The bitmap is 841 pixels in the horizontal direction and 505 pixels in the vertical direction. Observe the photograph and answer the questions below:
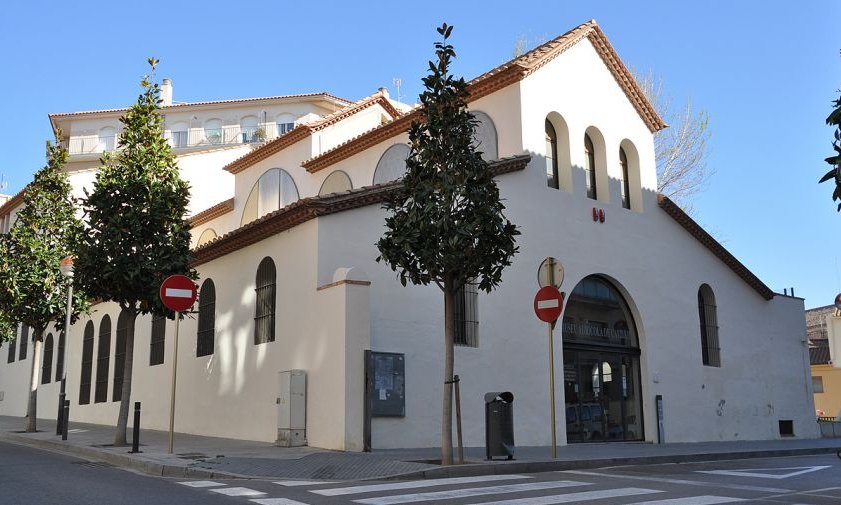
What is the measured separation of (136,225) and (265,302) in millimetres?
3125

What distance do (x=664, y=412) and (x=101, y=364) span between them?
17174 millimetres

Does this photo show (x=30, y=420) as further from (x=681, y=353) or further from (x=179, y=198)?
(x=681, y=353)

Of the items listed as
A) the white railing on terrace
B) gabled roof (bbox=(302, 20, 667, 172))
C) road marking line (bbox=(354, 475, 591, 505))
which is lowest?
road marking line (bbox=(354, 475, 591, 505))

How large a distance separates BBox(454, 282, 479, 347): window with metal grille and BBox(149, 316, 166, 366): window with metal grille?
8.88 metres

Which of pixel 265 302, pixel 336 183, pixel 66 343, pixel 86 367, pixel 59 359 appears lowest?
pixel 86 367

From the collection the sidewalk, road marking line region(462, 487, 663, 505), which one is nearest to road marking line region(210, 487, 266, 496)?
the sidewalk

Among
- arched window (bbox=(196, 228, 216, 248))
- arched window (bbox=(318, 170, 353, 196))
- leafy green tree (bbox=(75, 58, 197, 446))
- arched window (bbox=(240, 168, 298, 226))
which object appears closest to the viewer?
leafy green tree (bbox=(75, 58, 197, 446))

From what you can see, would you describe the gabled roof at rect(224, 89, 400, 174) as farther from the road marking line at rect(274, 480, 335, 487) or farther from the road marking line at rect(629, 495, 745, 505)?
the road marking line at rect(629, 495, 745, 505)

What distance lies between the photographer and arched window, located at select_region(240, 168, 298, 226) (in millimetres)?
25234

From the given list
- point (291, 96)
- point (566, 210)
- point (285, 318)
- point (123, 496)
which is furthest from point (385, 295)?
point (291, 96)

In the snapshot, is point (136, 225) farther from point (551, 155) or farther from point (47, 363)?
point (47, 363)

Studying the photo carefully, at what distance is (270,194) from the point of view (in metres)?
25.8

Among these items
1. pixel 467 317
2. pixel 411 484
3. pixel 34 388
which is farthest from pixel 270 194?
pixel 411 484

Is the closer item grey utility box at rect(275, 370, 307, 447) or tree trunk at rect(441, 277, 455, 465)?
tree trunk at rect(441, 277, 455, 465)
